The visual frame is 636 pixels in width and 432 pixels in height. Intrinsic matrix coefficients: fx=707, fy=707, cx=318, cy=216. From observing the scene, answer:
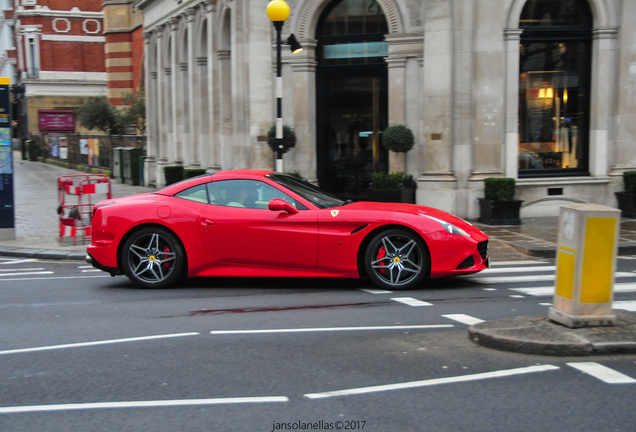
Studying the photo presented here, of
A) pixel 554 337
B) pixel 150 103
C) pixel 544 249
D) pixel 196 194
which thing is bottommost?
pixel 544 249

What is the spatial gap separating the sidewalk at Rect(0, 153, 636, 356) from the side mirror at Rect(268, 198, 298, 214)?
10.3 ft

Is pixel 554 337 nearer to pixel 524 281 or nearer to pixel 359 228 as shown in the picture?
pixel 359 228

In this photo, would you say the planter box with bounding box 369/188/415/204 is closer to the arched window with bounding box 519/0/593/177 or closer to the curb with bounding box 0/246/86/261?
the arched window with bounding box 519/0/593/177

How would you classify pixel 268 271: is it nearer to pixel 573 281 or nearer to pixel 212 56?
pixel 573 281

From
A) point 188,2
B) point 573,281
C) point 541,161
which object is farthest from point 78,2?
point 573,281

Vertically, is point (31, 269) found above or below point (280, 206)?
below

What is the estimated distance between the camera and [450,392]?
4.61m

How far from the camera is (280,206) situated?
8430 mm

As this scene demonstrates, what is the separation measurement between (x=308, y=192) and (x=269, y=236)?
0.94 m

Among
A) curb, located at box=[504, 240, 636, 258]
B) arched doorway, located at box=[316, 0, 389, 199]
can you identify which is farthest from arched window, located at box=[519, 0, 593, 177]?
curb, located at box=[504, 240, 636, 258]

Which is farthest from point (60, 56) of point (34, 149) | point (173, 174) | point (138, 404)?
point (138, 404)

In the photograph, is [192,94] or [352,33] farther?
[192,94]

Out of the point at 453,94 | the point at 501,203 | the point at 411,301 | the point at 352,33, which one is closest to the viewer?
the point at 411,301

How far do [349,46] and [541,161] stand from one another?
596cm
